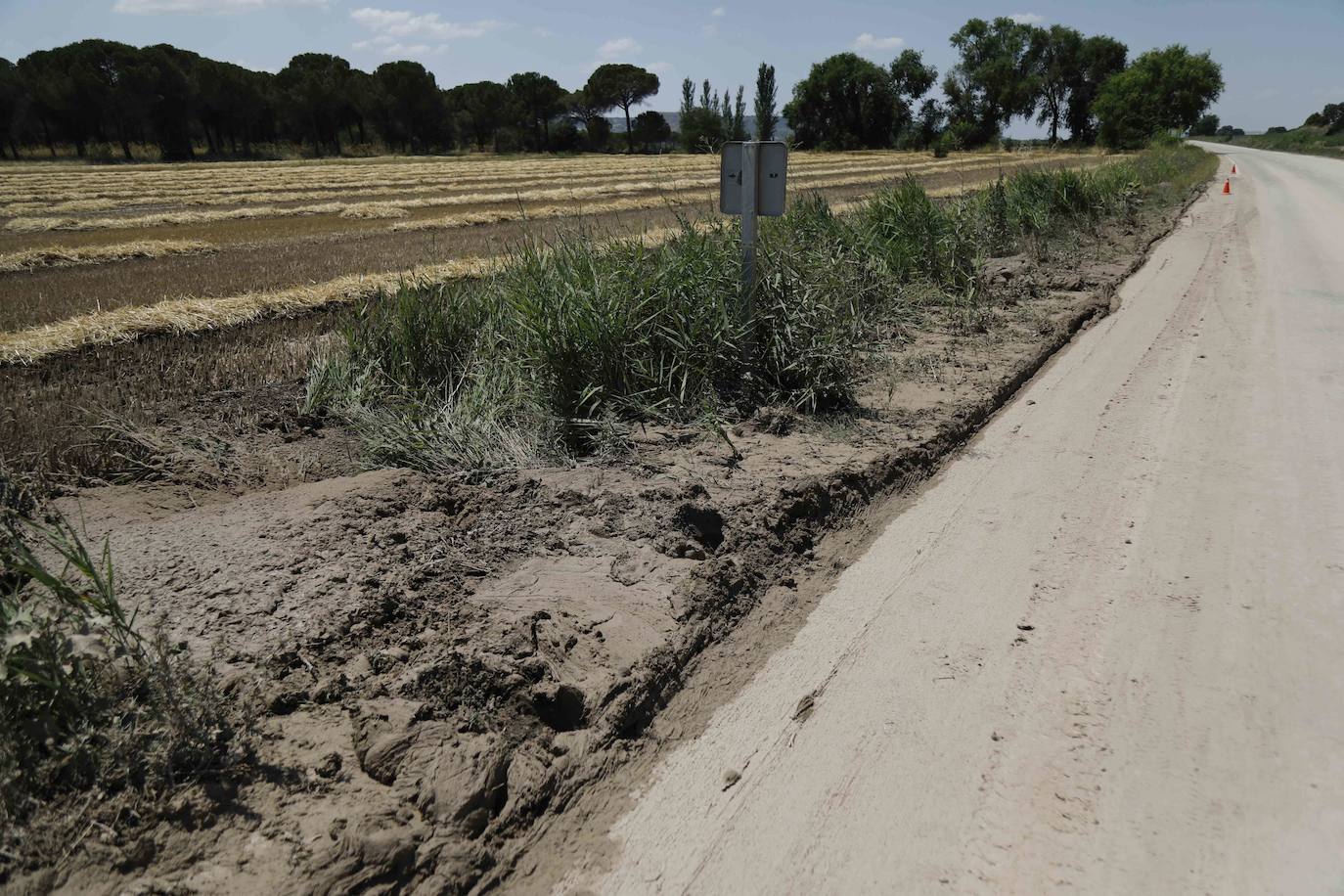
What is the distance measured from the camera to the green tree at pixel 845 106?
260 ft

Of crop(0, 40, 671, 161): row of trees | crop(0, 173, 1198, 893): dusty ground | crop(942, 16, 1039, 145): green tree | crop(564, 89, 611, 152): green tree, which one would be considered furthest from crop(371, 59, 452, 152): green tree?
crop(0, 173, 1198, 893): dusty ground

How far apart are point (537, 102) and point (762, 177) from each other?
8785cm

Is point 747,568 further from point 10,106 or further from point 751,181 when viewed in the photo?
point 10,106

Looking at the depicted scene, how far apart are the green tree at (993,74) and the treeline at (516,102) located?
0.18 metres

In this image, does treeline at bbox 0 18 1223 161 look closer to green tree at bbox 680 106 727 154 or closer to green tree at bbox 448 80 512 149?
green tree at bbox 448 80 512 149

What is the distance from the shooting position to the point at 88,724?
2.52 meters

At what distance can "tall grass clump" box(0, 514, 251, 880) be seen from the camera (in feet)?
7.58

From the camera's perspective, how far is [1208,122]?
141875 mm

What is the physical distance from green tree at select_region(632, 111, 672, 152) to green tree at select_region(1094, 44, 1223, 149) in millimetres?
39689

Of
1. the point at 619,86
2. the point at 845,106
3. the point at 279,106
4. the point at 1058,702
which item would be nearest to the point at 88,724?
the point at 1058,702

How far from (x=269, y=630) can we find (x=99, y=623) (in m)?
0.65

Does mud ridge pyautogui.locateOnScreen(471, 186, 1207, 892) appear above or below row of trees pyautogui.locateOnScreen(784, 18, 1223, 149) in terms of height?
below

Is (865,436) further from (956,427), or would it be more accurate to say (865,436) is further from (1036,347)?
(1036,347)

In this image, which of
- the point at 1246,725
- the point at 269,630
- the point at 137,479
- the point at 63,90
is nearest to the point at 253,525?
the point at 269,630
